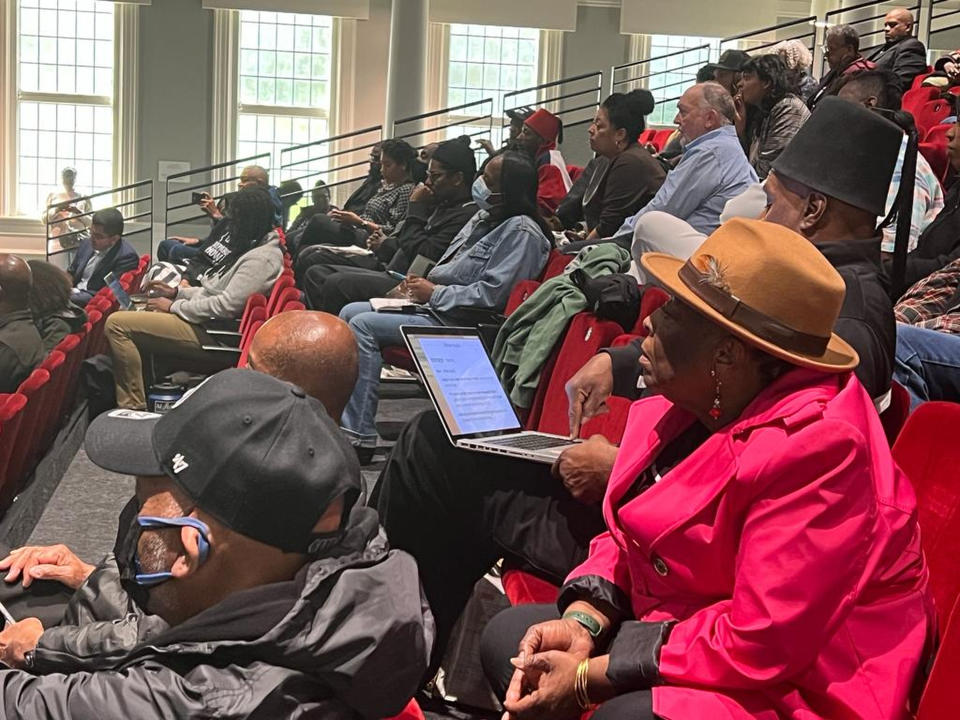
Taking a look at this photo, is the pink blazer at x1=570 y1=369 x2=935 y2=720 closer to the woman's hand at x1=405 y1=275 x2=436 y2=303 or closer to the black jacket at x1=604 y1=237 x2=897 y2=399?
the black jacket at x1=604 y1=237 x2=897 y2=399

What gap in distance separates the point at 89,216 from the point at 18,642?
11.0 metres

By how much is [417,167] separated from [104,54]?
7.59 m

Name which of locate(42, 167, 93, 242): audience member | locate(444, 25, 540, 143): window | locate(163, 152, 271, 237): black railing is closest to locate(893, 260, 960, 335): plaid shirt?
locate(163, 152, 271, 237): black railing

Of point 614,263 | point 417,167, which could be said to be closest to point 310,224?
point 417,167

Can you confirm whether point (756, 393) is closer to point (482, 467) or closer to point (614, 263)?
point (482, 467)

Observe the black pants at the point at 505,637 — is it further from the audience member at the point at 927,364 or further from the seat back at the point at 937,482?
the audience member at the point at 927,364

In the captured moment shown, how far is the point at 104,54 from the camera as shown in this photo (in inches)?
544

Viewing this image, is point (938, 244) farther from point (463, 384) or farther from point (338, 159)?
point (338, 159)

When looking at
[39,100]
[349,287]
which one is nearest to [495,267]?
[349,287]

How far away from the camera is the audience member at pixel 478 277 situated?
482 cm

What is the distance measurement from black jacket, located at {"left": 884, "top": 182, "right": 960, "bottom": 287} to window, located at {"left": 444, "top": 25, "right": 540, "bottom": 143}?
10.6 metres

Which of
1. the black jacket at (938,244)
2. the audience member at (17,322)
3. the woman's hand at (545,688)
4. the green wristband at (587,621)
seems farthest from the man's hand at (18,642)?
the audience member at (17,322)

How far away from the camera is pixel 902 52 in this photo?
7.27 meters

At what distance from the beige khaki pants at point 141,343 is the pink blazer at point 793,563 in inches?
180
